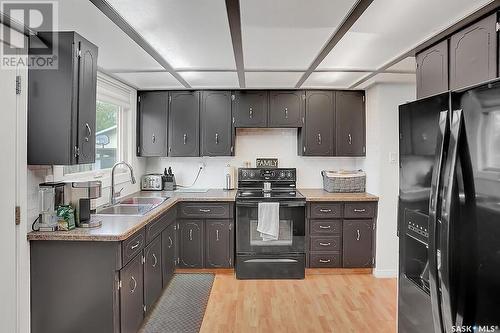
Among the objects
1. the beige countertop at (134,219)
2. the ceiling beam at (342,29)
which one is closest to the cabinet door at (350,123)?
the beige countertop at (134,219)

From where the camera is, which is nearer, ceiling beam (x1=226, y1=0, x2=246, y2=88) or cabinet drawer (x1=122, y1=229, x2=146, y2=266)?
ceiling beam (x1=226, y1=0, x2=246, y2=88)

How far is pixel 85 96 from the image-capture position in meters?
2.27

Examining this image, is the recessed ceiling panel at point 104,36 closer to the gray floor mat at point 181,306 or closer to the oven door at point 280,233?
the oven door at point 280,233

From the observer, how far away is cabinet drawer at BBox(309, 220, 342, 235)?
3.97 meters

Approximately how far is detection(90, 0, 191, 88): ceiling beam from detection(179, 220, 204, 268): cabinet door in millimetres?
1830

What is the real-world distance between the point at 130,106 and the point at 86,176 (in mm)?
1310

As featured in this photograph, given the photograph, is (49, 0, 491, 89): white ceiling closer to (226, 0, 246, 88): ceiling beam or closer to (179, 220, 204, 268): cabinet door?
(226, 0, 246, 88): ceiling beam

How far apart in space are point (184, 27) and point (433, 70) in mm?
1760

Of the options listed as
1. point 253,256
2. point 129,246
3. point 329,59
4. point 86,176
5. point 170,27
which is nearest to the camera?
point 170,27

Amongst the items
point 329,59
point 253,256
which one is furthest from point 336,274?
point 329,59

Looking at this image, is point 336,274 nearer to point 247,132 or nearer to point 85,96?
point 247,132

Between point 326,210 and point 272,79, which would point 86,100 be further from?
point 326,210

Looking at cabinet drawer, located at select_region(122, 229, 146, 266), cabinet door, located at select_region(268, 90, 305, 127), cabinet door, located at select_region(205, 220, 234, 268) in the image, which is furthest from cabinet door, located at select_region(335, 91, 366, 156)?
cabinet drawer, located at select_region(122, 229, 146, 266)

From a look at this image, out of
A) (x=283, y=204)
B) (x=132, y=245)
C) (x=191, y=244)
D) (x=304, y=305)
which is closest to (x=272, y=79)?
(x=283, y=204)
